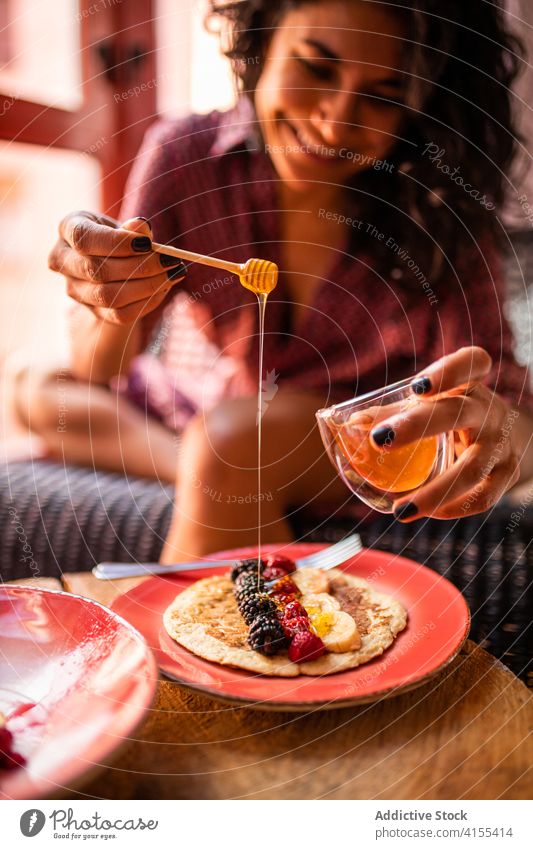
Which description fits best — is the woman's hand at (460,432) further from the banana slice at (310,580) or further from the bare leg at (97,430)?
the bare leg at (97,430)

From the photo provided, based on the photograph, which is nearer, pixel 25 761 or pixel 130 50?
pixel 25 761

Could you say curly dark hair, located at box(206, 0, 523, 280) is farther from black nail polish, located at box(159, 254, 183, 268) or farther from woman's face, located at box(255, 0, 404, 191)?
black nail polish, located at box(159, 254, 183, 268)

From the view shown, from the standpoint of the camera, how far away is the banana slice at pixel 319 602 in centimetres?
43

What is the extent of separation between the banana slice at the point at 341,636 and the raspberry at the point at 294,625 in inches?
0.5

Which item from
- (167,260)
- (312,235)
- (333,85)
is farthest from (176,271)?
(312,235)

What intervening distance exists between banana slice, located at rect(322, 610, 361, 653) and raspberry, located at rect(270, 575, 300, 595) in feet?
0.12

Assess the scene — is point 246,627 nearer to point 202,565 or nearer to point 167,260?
point 202,565

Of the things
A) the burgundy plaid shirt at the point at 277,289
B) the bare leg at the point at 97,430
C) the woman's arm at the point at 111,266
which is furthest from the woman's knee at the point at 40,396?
the woman's arm at the point at 111,266

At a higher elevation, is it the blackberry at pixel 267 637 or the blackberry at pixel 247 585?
the blackberry at pixel 247 585

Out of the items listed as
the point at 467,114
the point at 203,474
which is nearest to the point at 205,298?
the point at 203,474

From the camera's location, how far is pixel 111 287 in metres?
0.45

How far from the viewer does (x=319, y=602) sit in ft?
1.44

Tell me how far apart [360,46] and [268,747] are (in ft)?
1.72
